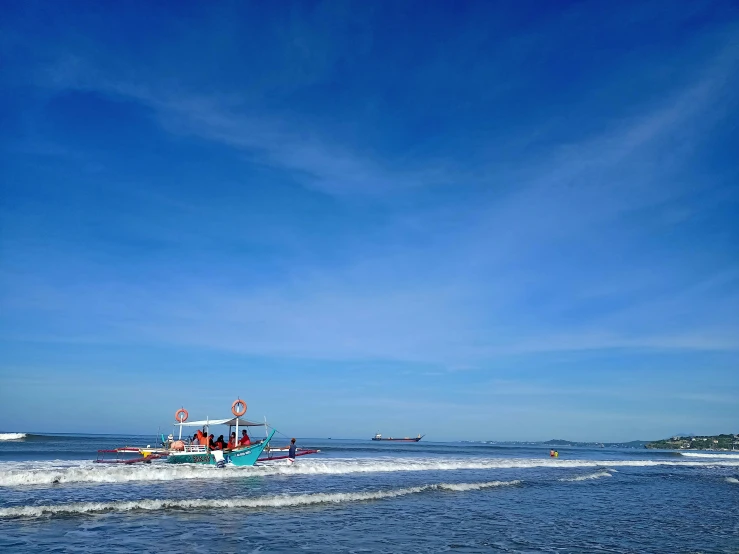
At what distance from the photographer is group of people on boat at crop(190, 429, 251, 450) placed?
1377 inches

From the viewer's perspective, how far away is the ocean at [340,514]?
13688mm

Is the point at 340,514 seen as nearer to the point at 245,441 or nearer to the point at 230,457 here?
the point at 230,457

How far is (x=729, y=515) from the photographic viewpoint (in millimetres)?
20516

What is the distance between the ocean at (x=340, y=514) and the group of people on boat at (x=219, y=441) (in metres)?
3.98

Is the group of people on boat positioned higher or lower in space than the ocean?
higher

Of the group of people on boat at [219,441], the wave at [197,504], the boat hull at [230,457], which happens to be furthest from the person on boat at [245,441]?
the wave at [197,504]

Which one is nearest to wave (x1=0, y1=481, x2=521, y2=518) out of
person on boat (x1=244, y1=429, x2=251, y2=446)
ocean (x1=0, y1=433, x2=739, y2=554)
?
ocean (x1=0, y1=433, x2=739, y2=554)

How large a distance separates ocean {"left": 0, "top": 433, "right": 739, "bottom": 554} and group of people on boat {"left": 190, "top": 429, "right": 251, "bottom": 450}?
157 inches

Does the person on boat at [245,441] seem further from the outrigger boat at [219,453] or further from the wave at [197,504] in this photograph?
the wave at [197,504]

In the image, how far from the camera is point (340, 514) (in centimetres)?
1816

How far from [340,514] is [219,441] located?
63.6ft

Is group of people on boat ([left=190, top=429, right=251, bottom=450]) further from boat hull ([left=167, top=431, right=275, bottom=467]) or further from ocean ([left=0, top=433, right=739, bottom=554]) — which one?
ocean ([left=0, top=433, right=739, bottom=554])

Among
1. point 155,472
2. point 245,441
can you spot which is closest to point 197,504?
point 155,472

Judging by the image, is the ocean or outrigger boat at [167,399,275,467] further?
outrigger boat at [167,399,275,467]
